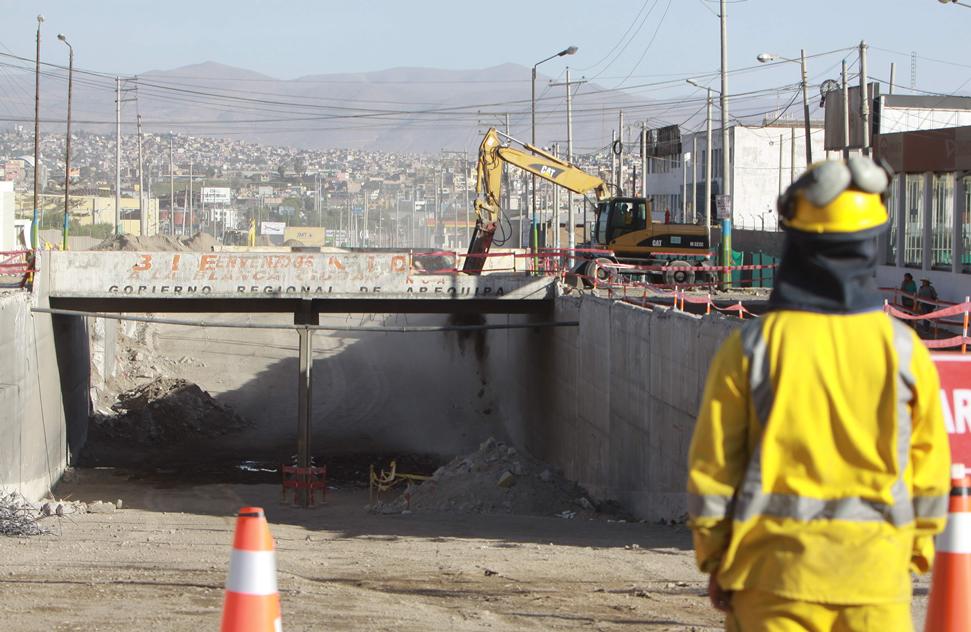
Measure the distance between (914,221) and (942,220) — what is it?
225 centimetres

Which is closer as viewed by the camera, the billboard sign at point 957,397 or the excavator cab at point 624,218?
the billboard sign at point 957,397

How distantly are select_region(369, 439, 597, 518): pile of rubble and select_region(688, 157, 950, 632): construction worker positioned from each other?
60.0ft

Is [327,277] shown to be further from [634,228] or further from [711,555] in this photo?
[711,555]

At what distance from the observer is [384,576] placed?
36.1ft

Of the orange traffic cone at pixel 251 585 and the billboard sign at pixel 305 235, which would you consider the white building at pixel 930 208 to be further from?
the billboard sign at pixel 305 235

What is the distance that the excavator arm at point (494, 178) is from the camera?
37.3m

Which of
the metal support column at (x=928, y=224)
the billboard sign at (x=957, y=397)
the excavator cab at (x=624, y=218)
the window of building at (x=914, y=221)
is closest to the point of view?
the billboard sign at (x=957, y=397)

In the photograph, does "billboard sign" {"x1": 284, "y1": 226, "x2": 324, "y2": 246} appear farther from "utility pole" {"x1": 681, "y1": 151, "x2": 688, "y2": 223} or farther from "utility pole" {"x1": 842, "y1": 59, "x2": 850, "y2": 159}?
"utility pole" {"x1": 842, "y1": 59, "x2": 850, "y2": 159}

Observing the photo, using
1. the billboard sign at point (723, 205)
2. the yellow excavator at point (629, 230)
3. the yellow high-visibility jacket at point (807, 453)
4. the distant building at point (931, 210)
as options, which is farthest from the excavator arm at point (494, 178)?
the yellow high-visibility jacket at point (807, 453)

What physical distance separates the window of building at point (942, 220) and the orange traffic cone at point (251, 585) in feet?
103

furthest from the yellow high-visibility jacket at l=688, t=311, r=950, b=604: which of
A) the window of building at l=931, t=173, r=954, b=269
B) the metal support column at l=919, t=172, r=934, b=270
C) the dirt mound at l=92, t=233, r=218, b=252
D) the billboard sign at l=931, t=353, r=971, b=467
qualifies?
the dirt mound at l=92, t=233, r=218, b=252

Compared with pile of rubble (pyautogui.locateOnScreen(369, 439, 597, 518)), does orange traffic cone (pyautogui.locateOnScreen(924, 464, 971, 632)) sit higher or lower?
higher

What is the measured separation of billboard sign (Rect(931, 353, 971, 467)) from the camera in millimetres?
8844

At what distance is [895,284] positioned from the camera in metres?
36.9
